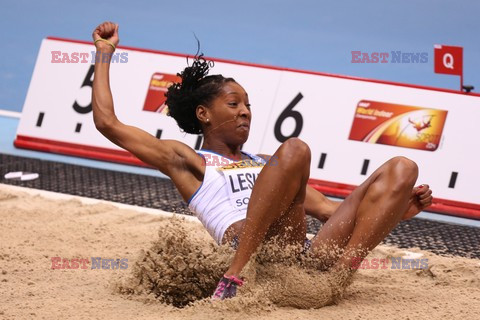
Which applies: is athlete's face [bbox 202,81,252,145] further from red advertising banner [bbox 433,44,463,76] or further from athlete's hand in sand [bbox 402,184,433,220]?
red advertising banner [bbox 433,44,463,76]

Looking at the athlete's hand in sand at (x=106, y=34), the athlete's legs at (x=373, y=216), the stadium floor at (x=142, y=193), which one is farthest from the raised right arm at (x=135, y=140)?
the stadium floor at (x=142, y=193)

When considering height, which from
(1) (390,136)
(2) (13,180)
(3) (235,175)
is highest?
(1) (390,136)

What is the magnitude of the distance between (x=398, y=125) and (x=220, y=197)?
3.17m

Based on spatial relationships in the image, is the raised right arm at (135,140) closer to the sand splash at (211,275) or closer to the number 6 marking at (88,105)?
the sand splash at (211,275)

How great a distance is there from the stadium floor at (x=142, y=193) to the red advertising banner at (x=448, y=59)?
4.66 ft

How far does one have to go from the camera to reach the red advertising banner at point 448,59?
575 centimetres

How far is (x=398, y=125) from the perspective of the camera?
18.7 feet

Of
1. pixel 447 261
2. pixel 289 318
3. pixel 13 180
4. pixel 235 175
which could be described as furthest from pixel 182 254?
pixel 13 180

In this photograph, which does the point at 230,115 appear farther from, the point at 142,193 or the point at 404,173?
the point at 142,193

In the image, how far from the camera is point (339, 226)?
2854 millimetres

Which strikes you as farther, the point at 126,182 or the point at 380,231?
the point at 126,182

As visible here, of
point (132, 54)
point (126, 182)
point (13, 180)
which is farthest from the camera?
point (132, 54)

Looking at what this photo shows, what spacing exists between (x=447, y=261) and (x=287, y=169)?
1598mm

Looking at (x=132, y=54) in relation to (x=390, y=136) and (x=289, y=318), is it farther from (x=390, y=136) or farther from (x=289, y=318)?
(x=289, y=318)
